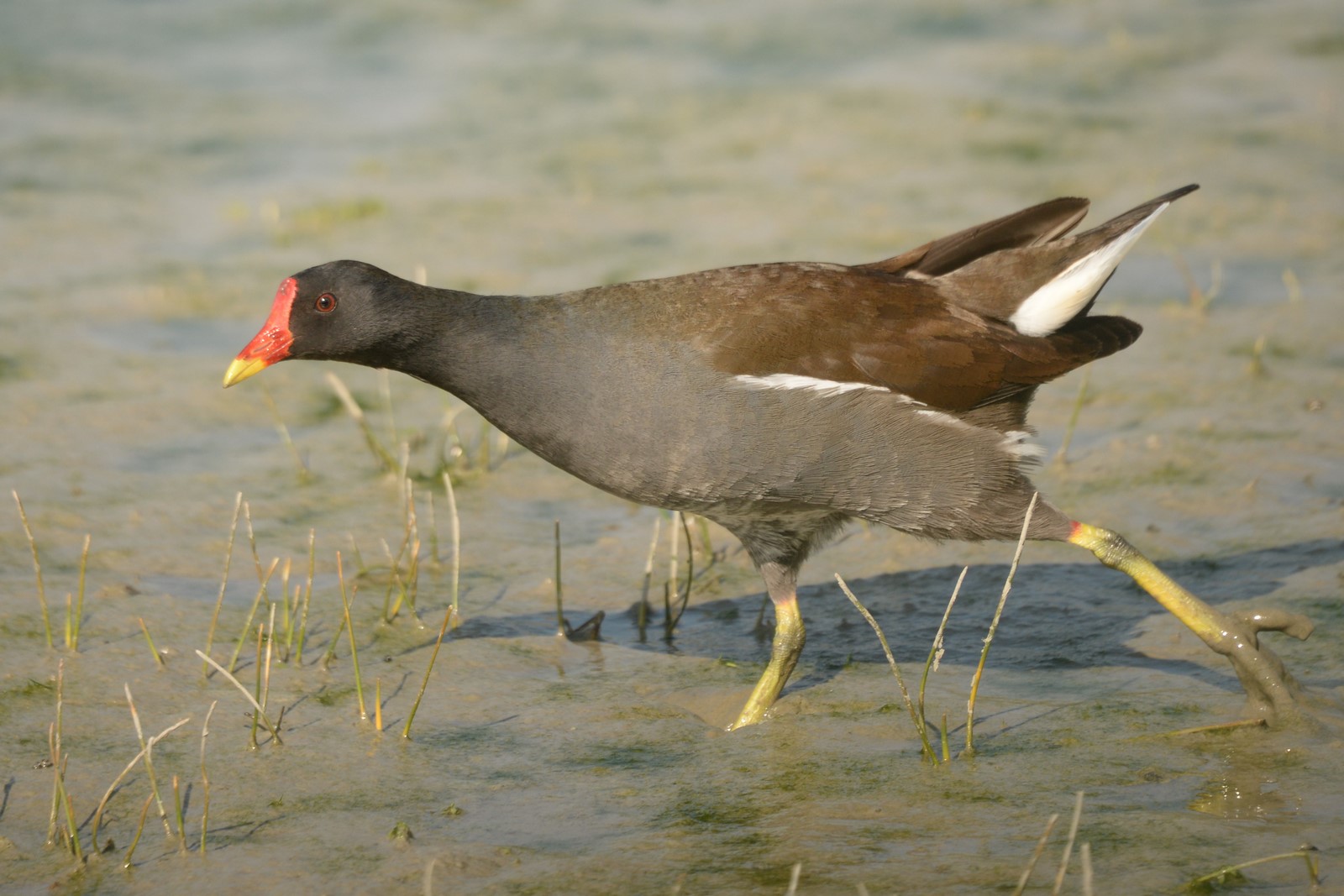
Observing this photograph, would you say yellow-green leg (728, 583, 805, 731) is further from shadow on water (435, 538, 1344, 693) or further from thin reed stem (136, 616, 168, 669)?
thin reed stem (136, 616, 168, 669)

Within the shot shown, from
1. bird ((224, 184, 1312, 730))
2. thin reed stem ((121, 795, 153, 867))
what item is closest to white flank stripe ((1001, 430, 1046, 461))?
bird ((224, 184, 1312, 730))

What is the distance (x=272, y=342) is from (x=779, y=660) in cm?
144

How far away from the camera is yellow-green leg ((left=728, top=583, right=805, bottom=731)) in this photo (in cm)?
373

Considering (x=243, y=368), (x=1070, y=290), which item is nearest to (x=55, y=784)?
(x=243, y=368)

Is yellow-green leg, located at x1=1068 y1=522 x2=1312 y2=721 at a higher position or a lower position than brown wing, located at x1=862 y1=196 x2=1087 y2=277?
lower

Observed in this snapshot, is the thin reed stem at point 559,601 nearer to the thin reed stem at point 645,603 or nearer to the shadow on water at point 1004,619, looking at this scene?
the shadow on water at point 1004,619

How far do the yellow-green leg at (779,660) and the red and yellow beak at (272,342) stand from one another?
4.41 feet

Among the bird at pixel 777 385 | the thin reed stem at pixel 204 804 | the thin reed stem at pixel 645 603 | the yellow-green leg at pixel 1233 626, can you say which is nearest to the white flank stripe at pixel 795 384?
the bird at pixel 777 385

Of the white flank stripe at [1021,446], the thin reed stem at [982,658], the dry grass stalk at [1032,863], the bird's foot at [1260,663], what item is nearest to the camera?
the dry grass stalk at [1032,863]

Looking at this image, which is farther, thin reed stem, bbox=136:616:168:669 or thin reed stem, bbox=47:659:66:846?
thin reed stem, bbox=136:616:168:669

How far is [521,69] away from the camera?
30.7 ft

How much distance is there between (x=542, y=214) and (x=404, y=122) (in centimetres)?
166

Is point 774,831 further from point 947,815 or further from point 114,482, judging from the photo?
point 114,482

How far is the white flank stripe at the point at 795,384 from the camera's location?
11.5ft
